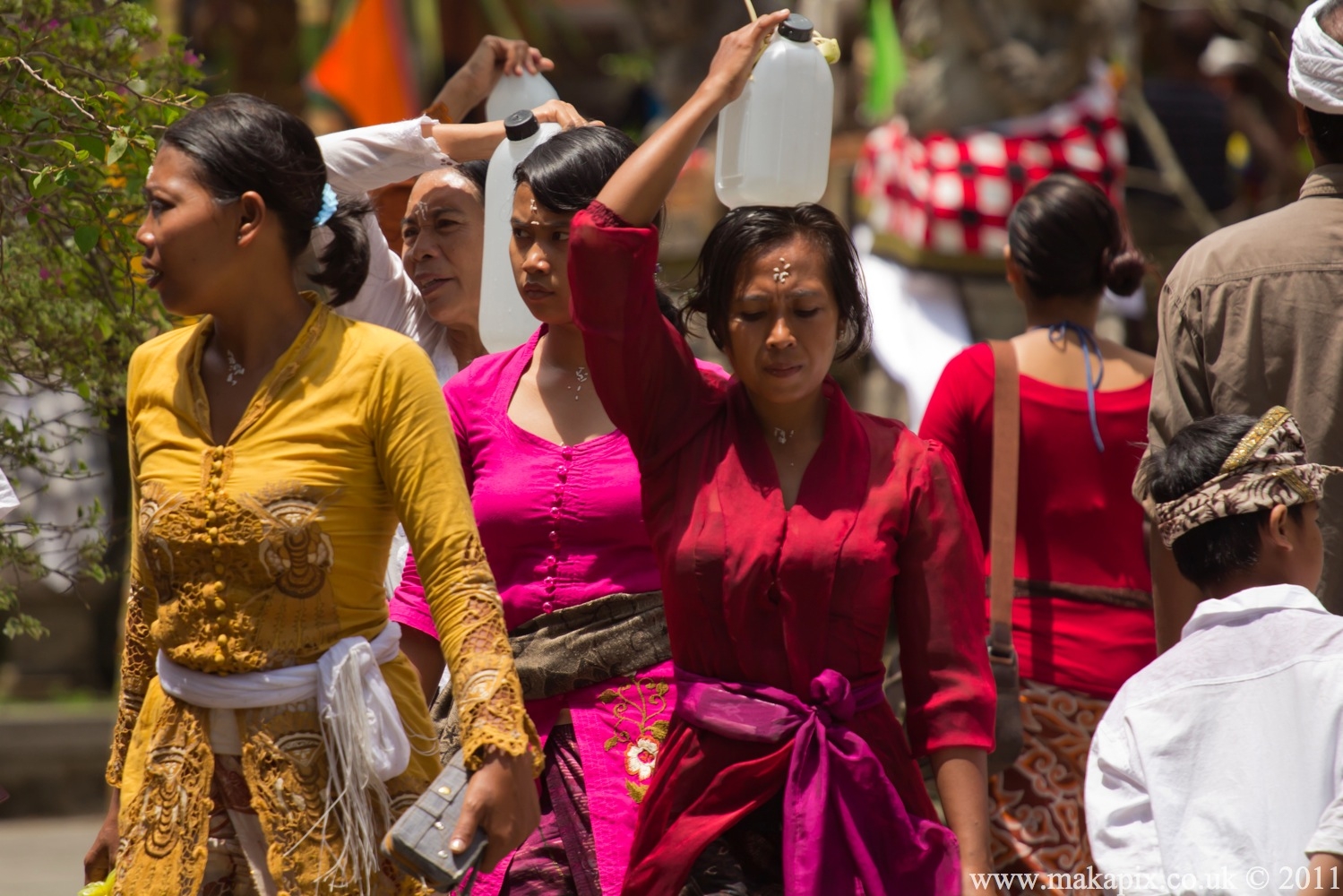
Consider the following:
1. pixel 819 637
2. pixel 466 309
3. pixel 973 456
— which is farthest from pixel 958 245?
pixel 819 637

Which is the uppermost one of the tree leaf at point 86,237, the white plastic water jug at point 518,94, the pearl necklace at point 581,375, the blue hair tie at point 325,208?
the blue hair tie at point 325,208

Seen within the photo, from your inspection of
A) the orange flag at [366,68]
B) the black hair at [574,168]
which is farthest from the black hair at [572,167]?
the orange flag at [366,68]

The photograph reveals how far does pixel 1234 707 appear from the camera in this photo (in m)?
2.39

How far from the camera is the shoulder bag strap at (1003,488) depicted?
3873mm

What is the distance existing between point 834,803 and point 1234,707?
1.93 feet

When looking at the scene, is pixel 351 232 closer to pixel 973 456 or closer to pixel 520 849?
pixel 520 849

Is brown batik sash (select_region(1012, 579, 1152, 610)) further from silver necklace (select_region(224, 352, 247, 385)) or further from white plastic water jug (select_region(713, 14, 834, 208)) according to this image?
silver necklace (select_region(224, 352, 247, 385))

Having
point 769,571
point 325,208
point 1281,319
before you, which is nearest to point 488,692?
point 769,571

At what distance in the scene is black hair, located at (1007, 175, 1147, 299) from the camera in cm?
411

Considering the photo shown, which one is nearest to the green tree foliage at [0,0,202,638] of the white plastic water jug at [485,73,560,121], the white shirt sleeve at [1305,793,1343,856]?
the white plastic water jug at [485,73,560,121]

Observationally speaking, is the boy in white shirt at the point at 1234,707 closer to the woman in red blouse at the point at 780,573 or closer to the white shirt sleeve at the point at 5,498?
the woman in red blouse at the point at 780,573

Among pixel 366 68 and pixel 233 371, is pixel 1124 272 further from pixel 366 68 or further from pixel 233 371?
pixel 366 68

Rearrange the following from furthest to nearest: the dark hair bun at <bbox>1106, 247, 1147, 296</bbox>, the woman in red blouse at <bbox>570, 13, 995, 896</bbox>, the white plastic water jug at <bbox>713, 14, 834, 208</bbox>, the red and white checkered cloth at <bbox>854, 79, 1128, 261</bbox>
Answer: the red and white checkered cloth at <bbox>854, 79, 1128, 261</bbox>
the dark hair bun at <bbox>1106, 247, 1147, 296</bbox>
the white plastic water jug at <bbox>713, 14, 834, 208</bbox>
the woman in red blouse at <bbox>570, 13, 995, 896</bbox>

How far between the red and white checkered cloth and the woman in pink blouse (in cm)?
415
